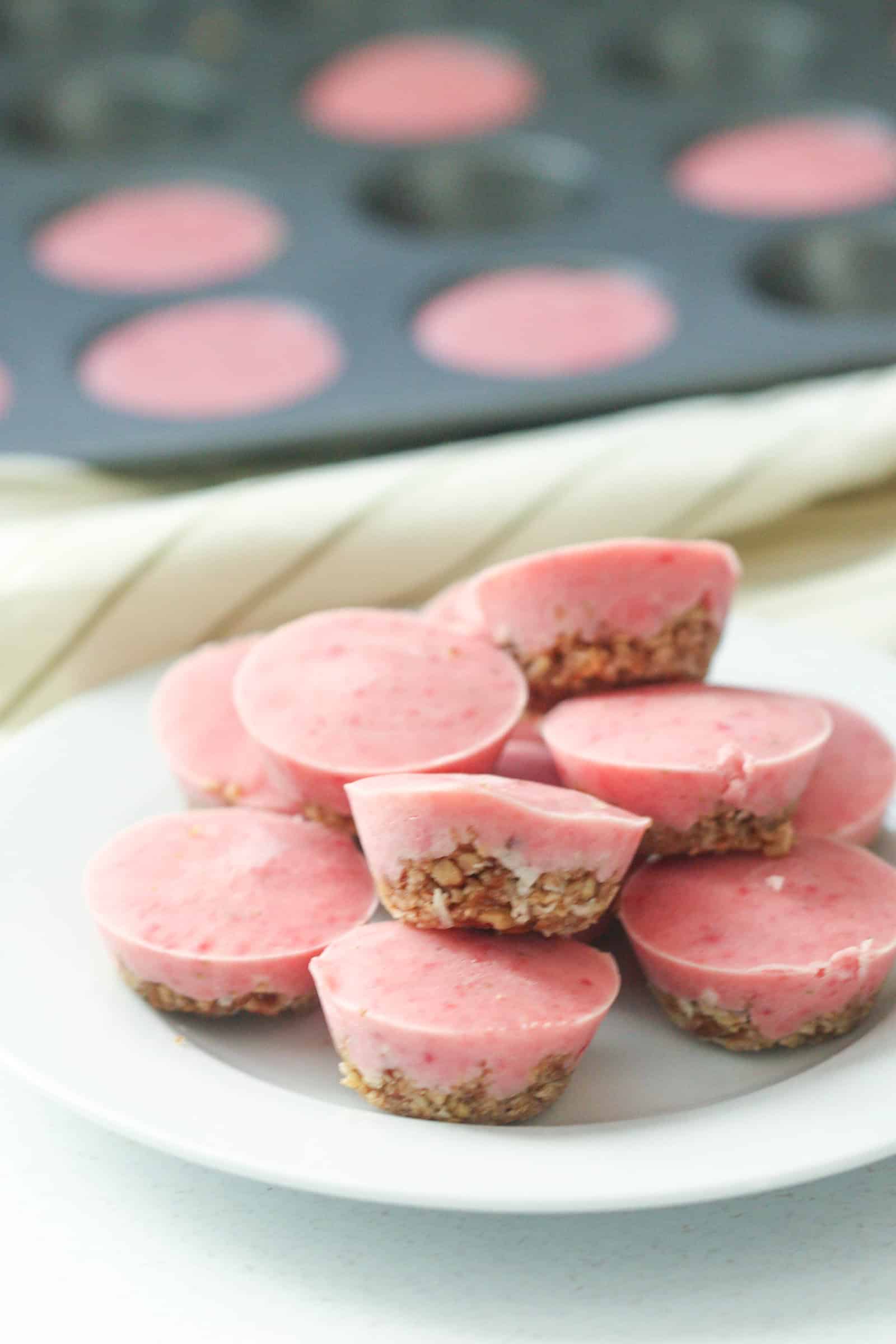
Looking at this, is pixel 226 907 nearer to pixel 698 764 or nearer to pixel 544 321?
pixel 698 764

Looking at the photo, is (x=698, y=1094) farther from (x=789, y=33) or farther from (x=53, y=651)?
(x=789, y=33)

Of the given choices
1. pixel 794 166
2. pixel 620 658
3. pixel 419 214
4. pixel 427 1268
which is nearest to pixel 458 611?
pixel 620 658

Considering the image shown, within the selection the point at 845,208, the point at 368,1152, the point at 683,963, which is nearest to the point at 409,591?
the point at 683,963

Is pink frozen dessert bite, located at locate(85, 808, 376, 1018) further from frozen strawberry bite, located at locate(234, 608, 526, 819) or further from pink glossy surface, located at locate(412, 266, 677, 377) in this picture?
pink glossy surface, located at locate(412, 266, 677, 377)

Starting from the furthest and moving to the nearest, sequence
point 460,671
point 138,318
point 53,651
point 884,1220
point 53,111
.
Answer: point 53,111 < point 138,318 < point 53,651 < point 460,671 < point 884,1220

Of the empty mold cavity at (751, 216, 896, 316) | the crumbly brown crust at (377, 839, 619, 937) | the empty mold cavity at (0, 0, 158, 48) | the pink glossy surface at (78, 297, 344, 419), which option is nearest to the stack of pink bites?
the crumbly brown crust at (377, 839, 619, 937)

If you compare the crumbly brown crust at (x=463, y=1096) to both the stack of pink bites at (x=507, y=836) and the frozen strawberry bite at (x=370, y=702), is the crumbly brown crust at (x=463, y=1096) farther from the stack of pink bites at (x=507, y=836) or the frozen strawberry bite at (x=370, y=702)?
the frozen strawberry bite at (x=370, y=702)

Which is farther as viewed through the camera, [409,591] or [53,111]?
[53,111]
